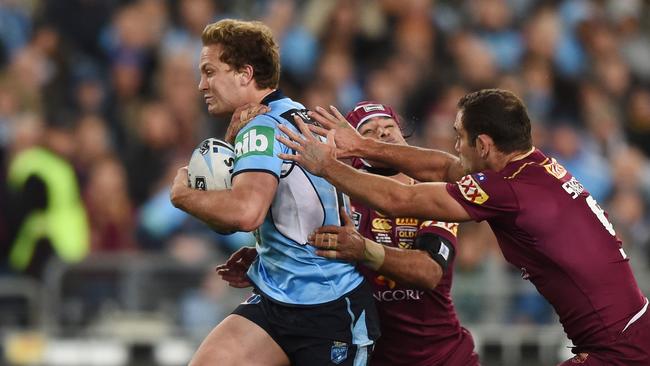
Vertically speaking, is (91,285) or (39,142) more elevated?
(39,142)

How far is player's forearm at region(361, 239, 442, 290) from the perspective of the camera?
648 centimetres

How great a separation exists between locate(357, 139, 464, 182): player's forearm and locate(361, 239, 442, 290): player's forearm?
1.68ft

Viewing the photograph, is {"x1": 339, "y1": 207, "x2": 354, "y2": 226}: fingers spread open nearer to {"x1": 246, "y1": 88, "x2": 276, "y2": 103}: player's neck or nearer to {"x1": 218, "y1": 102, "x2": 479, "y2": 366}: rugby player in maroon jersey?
{"x1": 218, "y1": 102, "x2": 479, "y2": 366}: rugby player in maroon jersey

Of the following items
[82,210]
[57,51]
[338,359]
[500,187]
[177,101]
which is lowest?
[338,359]

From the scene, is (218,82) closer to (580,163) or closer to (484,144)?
(484,144)

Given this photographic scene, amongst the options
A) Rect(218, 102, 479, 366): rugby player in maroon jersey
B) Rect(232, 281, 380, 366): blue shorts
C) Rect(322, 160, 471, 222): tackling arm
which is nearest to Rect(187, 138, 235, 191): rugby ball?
Rect(322, 160, 471, 222): tackling arm

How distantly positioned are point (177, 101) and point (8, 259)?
2.09 metres

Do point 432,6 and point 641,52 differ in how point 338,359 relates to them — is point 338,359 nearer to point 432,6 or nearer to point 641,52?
point 432,6

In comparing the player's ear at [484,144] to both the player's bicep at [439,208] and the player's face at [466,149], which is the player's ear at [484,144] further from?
the player's bicep at [439,208]

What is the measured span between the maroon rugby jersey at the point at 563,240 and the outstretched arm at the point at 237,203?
0.95m

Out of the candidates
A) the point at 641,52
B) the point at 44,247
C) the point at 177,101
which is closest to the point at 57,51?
the point at 177,101

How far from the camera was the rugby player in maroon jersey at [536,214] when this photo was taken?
20.6 feet

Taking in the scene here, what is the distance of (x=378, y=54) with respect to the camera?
12.8 meters

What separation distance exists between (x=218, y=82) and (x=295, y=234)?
0.80 metres
